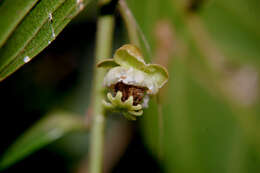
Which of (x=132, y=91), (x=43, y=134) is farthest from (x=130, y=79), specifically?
(x=43, y=134)

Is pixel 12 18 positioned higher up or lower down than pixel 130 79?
higher up

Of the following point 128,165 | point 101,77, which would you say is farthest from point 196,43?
point 128,165

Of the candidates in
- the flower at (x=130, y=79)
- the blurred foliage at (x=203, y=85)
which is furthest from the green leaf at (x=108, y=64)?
the blurred foliage at (x=203, y=85)

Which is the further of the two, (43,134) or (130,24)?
(43,134)

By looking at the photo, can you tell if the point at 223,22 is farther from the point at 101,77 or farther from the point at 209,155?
the point at 101,77

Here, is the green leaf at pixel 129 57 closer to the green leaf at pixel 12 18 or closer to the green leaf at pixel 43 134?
the green leaf at pixel 12 18

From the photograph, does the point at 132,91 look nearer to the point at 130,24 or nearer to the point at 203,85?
the point at 130,24

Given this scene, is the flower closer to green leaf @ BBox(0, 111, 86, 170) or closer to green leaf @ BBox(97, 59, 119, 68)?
green leaf @ BBox(97, 59, 119, 68)

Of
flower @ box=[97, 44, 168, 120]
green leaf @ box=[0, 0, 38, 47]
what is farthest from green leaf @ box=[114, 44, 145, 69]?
green leaf @ box=[0, 0, 38, 47]
